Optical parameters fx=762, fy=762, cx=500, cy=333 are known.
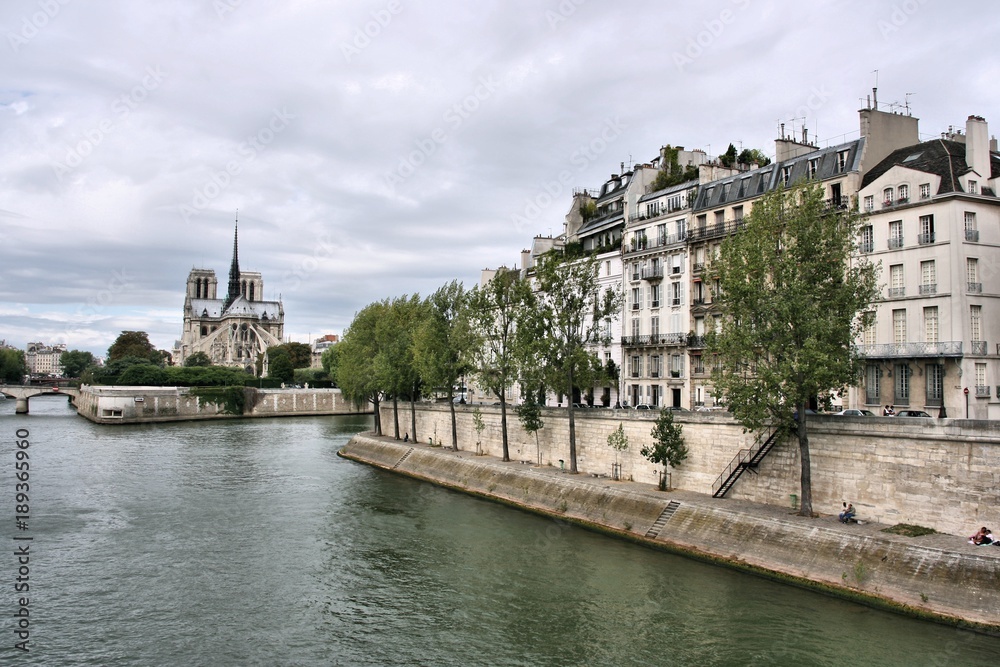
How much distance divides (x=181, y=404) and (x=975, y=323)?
320 feet

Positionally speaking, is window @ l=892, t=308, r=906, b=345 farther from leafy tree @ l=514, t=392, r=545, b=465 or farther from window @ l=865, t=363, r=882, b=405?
leafy tree @ l=514, t=392, r=545, b=465

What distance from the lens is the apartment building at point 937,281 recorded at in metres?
33.4

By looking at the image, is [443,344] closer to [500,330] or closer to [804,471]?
[500,330]

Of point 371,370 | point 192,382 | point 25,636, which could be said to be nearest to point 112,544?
point 25,636

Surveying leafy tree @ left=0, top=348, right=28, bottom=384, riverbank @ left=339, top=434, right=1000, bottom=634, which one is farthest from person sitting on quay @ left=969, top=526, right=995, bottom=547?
leafy tree @ left=0, top=348, right=28, bottom=384

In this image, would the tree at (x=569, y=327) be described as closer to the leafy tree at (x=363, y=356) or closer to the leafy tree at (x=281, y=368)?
the leafy tree at (x=363, y=356)

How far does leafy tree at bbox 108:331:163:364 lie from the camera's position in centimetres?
17162

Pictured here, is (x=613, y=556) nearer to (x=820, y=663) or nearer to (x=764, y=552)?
(x=764, y=552)

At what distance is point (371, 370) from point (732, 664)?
50.6m

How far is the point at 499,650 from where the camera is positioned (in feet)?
68.0

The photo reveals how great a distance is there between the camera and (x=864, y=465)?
2811 centimetres

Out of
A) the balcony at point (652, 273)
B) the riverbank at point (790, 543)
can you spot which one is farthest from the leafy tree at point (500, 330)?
the balcony at point (652, 273)

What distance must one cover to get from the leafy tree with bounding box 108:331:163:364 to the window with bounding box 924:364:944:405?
167 m

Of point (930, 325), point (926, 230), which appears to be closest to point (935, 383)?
point (930, 325)
